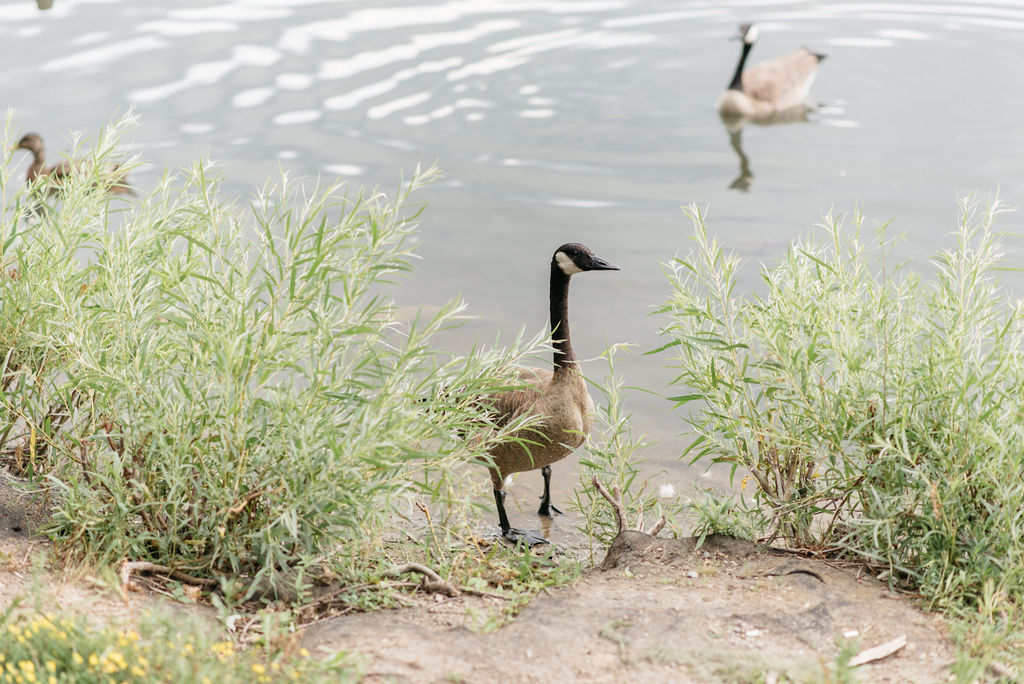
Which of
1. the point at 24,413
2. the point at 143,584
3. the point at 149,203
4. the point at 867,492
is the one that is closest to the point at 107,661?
the point at 143,584

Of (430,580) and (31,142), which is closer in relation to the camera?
(430,580)

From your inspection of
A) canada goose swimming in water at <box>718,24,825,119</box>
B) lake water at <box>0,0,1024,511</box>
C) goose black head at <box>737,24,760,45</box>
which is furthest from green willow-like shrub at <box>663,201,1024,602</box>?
goose black head at <box>737,24,760,45</box>

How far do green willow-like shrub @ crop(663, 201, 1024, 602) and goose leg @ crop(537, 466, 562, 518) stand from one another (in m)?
1.79

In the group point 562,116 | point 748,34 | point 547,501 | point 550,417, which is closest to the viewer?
point 550,417

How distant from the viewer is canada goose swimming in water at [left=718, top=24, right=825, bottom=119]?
1289 centimetres

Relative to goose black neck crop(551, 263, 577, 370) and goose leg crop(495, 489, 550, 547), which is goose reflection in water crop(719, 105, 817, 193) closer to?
goose black neck crop(551, 263, 577, 370)

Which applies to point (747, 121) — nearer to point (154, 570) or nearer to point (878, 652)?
point (878, 652)

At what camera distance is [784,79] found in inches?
516

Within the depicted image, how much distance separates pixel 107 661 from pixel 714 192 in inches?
346

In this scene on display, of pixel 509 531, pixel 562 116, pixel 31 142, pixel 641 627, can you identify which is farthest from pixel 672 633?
pixel 562 116

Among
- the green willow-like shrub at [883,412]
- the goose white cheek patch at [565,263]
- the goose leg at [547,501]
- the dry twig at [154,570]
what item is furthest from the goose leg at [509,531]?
the dry twig at [154,570]

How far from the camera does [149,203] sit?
15.3 ft

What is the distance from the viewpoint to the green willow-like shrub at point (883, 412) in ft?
12.1

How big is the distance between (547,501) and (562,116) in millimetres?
7398
